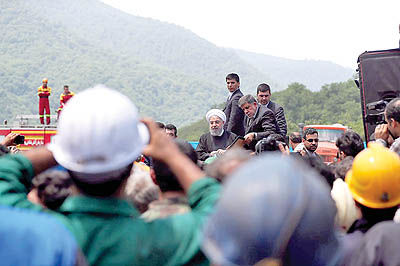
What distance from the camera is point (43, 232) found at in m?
1.44

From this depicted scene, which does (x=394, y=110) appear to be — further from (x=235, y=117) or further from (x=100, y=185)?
(x=235, y=117)

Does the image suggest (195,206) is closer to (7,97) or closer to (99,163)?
(99,163)

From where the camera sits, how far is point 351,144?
4598 millimetres

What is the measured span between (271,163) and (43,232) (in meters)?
0.57

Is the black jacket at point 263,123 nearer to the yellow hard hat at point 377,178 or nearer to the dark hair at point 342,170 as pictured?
the dark hair at point 342,170

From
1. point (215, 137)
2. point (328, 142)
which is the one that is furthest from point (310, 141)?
point (328, 142)

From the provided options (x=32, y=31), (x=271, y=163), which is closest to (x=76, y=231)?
(x=271, y=163)

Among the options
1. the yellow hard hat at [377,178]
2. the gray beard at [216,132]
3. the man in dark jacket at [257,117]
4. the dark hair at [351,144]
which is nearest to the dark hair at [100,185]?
the yellow hard hat at [377,178]

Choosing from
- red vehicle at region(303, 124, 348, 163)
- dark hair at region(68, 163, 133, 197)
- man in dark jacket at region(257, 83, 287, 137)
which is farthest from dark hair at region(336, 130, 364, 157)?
red vehicle at region(303, 124, 348, 163)

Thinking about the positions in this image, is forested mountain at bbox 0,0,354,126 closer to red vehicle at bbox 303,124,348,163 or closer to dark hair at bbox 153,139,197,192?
red vehicle at bbox 303,124,348,163

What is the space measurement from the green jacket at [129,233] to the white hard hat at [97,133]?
0.13 meters

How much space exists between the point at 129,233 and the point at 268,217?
0.54 m

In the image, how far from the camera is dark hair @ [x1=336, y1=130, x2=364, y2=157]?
180 inches

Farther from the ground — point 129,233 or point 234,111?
point 234,111
